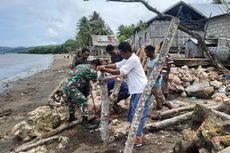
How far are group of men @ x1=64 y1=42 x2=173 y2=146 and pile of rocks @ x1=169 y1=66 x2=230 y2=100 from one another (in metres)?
1.24

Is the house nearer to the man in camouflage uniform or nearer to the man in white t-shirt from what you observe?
the man in camouflage uniform

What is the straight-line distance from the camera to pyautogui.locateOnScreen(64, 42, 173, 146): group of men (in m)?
5.21

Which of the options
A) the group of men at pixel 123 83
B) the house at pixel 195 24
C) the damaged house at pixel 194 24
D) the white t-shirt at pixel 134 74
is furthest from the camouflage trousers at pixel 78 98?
the house at pixel 195 24

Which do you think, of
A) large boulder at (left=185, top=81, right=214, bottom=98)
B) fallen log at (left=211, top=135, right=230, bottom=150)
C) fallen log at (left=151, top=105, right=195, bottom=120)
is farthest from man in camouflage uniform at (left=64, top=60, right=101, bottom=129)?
large boulder at (left=185, top=81, right=214, bottom=98)

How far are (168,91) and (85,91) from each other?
3497mm

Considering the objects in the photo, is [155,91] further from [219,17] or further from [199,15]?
[199,15]

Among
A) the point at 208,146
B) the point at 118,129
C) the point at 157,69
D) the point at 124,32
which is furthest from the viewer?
the point at 124,32

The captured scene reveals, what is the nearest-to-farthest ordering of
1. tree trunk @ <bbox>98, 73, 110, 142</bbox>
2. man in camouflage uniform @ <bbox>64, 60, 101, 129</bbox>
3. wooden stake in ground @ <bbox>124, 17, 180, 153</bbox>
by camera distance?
wooden stake in ground @ <bbox>124, 17, 180, 153</bbox>
tree trunk @ <bbox>98, 73, 110, 142</bbox>
man in camouflage uniform @ <bbox>64, 60, 101, 129</bbox>

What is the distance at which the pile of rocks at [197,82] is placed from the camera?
9.27 metres

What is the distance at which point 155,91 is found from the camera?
24.3 ft

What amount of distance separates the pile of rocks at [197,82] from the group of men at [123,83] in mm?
1240

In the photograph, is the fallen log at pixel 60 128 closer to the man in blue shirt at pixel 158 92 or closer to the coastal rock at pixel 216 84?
the man in blue shirt at pixel 158 92

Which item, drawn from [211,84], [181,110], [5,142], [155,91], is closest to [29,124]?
[5,142]

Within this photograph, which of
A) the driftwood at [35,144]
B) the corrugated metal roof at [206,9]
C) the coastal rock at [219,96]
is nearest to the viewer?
the driftwood at [35,144]
